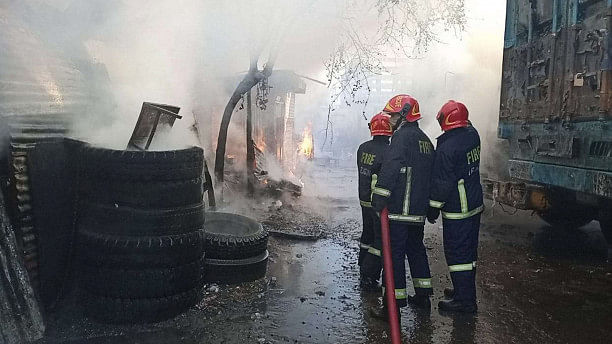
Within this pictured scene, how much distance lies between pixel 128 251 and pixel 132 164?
66cm

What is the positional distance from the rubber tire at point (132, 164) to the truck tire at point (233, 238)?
1070 millimetres

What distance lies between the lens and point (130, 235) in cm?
350

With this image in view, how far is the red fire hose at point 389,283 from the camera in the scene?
3.22 metres

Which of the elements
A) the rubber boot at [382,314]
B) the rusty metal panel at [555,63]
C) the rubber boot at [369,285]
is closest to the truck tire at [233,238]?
the rubber boot at [369,285]

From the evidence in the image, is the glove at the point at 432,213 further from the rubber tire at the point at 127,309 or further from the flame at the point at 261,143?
the flame at the point at 261,143

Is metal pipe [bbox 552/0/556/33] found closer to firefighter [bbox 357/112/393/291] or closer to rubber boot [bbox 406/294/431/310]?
firefighter [bbox 357/112/393/291]

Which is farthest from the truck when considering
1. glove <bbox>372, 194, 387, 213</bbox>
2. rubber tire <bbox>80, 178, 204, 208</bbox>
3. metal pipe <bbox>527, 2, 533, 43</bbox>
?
rubber tire <bbox>80, 178, 204, 208</bbox>

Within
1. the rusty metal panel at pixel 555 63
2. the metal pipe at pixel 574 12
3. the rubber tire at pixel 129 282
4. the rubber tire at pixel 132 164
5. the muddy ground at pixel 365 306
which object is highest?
the metal pipe at pixel 574 12

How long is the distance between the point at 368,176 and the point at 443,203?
3.62 ft

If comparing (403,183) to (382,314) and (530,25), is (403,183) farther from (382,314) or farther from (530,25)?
(530,25)

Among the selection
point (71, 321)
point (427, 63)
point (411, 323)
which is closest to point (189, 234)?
point (71, 321)

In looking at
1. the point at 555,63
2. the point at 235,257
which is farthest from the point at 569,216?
the point at 235,257

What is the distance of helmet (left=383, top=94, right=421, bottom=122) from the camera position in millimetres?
4121

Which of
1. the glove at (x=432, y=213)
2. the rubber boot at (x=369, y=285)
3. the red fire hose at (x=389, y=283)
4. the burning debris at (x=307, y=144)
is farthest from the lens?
the burning debris at (x=307, y=144)
